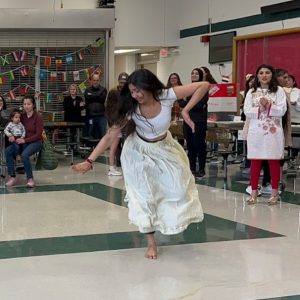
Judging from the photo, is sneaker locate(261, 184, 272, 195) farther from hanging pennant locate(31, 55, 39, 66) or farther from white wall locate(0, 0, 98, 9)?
white wall locate(0, 0, 98, 9)

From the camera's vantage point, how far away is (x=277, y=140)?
6.51m

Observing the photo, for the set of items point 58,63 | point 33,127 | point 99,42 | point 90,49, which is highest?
point 99,42

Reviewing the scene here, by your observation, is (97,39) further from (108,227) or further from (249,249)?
(249,249)

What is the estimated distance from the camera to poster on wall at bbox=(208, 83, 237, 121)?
404 inches

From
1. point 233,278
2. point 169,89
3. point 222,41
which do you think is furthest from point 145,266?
point 222,41

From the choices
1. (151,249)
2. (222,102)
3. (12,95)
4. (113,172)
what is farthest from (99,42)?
(151,249)

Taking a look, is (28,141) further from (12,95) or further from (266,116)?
(12,95)

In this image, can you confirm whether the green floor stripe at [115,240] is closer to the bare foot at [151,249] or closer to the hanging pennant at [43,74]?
the bare foot at [151,249]

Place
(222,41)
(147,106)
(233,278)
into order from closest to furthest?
(233,278) → (147,106) → (222,41)

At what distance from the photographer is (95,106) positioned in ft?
37.5

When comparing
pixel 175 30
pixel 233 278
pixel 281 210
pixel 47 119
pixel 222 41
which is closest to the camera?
pixel 233 278

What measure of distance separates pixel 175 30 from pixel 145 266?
39.9 ft

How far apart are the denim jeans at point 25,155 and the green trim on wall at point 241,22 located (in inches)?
249

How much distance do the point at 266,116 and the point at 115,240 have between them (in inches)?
93.0
